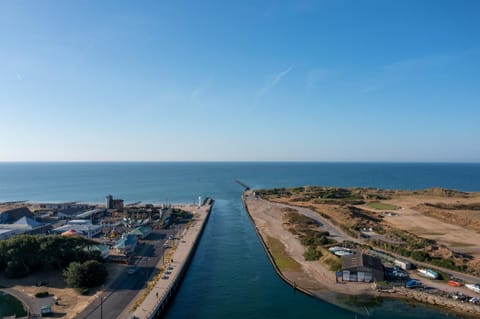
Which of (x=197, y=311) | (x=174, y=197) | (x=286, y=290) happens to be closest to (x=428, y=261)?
(x=286, y=290)

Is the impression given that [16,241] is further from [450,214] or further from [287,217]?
[450,214]

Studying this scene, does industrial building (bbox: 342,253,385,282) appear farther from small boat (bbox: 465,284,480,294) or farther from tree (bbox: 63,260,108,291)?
tree (bbox: 63,260,108,291)

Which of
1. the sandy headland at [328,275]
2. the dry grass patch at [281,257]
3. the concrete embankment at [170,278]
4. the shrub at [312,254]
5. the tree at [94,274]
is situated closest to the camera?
the concrete embankment at [170,278]

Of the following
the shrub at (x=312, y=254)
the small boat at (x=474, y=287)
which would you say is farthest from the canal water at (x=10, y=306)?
the small boat at (x=474, y=287)

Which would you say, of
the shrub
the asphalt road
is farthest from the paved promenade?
the shrub

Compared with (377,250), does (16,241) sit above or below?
above

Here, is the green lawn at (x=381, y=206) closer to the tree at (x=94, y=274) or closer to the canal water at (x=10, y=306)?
the tree at (x=94, y=274)

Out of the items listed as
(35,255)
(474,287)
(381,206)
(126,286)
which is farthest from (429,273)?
(381,206)
